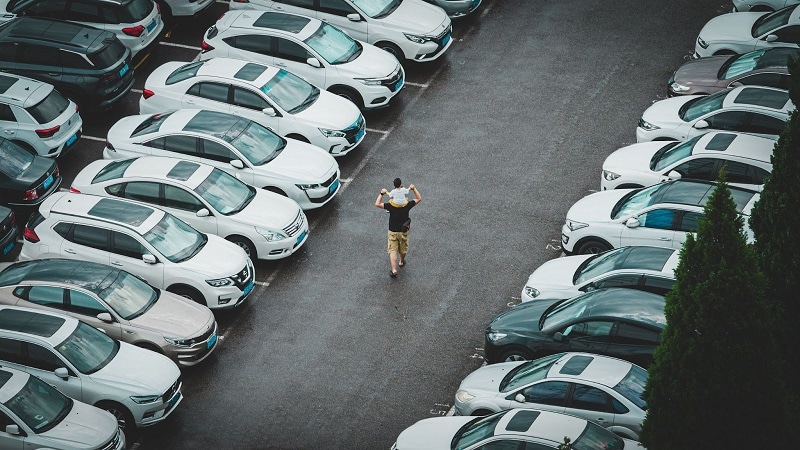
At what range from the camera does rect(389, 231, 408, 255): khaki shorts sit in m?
20.8

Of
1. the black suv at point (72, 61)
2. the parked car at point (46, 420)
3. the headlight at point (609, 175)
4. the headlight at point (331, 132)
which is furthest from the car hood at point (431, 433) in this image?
the black suv at point (72, 61)

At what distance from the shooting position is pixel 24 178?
22.5 meters

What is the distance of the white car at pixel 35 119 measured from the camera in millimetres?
23625

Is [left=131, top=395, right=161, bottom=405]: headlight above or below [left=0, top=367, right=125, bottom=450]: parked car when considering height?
below

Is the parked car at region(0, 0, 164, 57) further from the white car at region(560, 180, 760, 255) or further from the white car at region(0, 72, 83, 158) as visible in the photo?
the white car at region(560, 180, 760, 255)

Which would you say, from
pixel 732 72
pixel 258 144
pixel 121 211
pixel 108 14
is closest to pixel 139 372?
pixel 121 211

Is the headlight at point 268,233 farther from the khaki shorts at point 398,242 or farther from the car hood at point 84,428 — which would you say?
the car hood at point 84,428

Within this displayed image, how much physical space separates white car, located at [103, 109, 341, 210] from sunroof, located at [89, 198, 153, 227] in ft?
6.82

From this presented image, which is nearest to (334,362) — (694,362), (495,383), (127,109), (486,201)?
(495,383)

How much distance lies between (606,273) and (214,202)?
22.4 feet

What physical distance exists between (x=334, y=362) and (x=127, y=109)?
9.36 metres

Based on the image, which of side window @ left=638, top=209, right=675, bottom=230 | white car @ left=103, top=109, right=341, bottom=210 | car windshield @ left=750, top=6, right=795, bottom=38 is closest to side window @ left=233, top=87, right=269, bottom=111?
white car @ left=103, top=109, right=341, bottom=210

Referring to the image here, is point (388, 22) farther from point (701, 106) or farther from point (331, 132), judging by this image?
point (701, 106)

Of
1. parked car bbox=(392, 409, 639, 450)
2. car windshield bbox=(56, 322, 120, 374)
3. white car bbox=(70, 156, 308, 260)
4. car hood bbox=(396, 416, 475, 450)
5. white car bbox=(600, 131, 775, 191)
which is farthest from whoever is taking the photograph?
white car bbox=(70, 156, 308, 260)
